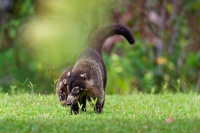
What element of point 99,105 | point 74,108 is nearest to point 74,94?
point 74,108

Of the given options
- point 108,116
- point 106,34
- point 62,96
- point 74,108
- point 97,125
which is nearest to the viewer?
point 97,125

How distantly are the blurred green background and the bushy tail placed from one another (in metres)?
1.86

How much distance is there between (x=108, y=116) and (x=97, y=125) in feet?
2.58

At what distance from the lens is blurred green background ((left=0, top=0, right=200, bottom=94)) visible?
11.5m

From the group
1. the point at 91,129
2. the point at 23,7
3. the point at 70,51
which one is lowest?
the point at 91,129

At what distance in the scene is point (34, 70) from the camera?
42.3 ft

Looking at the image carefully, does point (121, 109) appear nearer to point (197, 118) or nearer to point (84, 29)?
point (197, 118)

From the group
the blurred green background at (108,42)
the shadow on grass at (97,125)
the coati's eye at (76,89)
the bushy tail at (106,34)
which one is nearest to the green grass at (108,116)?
the shadow on grass at (97,125)

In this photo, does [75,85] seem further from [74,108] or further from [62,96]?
[62,96]

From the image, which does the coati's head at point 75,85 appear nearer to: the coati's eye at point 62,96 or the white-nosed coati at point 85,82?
the white-nosed coati at point 85,82

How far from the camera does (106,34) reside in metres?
8.60

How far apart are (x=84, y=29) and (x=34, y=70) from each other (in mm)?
1400

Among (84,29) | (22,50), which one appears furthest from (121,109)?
(22,50)

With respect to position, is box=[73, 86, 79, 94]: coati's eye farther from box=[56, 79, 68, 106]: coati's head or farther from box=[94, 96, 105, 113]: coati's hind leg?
box=[56, 79, 68, 106]: coati's head
